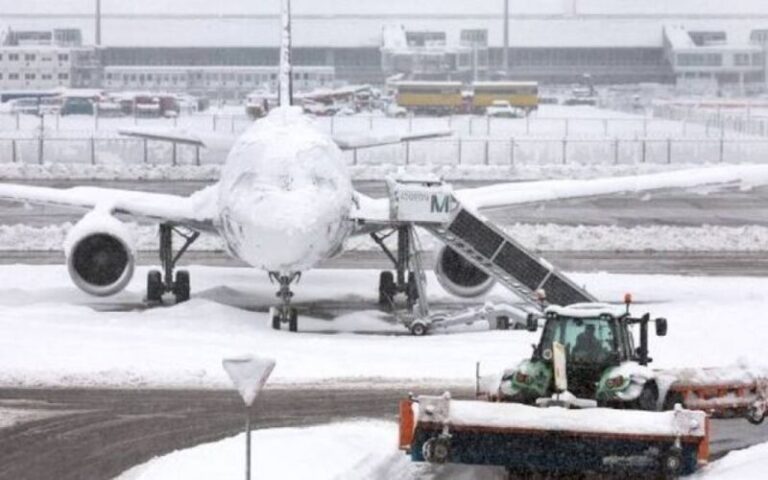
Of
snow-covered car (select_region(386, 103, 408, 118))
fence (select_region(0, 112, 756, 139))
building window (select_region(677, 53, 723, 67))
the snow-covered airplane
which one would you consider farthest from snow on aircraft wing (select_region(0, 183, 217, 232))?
building window (select_region(677, 53, 723, 67))

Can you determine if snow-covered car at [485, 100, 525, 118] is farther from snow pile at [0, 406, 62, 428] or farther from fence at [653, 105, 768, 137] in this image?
snow pile at [0, 406, 62, 428]

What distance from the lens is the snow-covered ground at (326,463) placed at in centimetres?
1858

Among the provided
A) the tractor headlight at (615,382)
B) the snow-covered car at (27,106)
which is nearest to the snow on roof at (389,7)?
the snow-covered car at (27,106)

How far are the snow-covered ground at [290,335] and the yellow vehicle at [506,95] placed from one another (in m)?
76.7

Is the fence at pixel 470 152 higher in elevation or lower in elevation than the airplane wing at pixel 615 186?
lower

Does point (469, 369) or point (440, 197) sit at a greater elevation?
point (440, 197)

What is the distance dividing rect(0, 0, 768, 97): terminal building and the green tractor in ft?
404

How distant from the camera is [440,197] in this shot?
31.5 metres

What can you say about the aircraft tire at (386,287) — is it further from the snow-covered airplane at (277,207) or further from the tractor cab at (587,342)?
the tractor cab at (587,342)

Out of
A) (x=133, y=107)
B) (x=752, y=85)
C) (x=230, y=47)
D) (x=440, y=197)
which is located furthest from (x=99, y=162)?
(x=752, y=85)

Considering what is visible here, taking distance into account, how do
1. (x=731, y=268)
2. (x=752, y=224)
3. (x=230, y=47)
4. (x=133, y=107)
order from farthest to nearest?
(x=230, y=47) → (x=133, y=107) → (x=752, y=224) → (x=731, y=268)

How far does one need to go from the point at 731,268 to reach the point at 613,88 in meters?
114

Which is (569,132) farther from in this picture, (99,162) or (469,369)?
(469,369)

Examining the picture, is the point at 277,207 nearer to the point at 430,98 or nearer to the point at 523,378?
the point at 523,378
